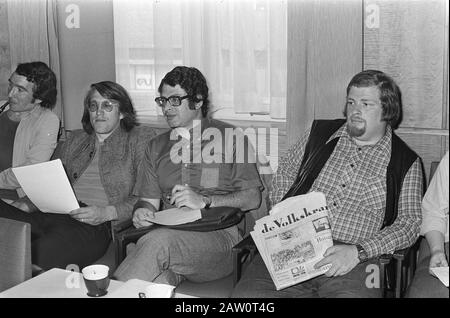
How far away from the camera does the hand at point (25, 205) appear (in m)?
2.52

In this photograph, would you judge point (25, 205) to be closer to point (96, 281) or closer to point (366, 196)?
point (96, 281)

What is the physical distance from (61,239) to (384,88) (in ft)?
4.50

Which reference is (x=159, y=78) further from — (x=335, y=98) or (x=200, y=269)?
(x=200, y=269)

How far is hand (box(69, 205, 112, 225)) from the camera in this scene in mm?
2373

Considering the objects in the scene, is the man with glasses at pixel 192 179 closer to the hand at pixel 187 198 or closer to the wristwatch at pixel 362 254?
the hand at pixel 187 198

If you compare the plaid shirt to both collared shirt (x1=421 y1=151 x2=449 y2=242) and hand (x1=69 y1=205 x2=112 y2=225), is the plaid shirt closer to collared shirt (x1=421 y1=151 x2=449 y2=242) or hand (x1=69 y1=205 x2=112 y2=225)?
collared shirt (x1=421 y1=151 x2=449 y2=242)

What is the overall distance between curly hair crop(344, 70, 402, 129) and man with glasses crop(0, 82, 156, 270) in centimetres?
96

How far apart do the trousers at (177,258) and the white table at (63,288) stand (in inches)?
13.8

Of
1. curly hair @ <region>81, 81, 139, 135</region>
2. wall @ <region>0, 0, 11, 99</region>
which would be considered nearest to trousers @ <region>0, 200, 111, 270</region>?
curly hair @ <region>81, 81, 139, 135</region>

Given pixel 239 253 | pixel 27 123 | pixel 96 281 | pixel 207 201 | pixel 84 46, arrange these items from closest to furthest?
1. pixel 96 281
2. pixel 239 253
3. pixel 207 201
4. pixel 27 123
5. pixel 84 46

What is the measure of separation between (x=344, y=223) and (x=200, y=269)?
55cm

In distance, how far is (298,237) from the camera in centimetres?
192

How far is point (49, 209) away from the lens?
7.98 feet

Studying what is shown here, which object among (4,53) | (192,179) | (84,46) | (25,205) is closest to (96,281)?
(192,179)
